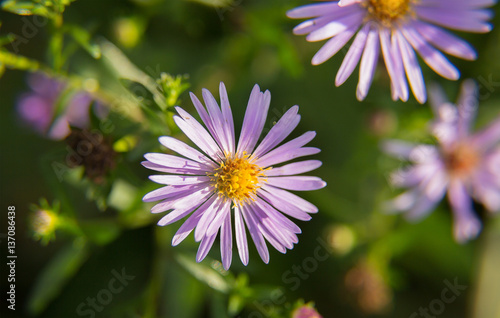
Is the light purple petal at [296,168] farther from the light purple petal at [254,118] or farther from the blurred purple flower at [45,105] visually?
the blurred purple flower at [45,105]

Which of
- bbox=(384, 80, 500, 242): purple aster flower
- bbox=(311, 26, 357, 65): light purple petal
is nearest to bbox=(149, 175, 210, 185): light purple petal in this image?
bbox=(311, 26, 357, 65): light purple petal

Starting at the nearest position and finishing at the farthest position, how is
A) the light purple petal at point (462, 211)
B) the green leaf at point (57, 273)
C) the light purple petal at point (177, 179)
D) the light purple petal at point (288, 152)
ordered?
the light purple petal at point (177, 179) < the light purple petal at point (288, 152) < the green leaf at point (57, 273) < the light purple petal at point (462, 211)

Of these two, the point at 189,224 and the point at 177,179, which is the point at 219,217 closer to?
the point at 189,224

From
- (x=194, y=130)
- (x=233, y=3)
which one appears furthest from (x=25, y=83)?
(x=194, y=130)

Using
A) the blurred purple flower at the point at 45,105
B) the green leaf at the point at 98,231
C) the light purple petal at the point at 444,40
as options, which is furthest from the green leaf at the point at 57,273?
the light purple petal at the point at 444,40

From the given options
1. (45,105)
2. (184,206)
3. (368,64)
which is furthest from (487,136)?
(45,105)

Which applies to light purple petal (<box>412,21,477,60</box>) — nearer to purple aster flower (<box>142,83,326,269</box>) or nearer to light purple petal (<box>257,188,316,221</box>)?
purple aster flower (<box>142,83,326,269</box>)
